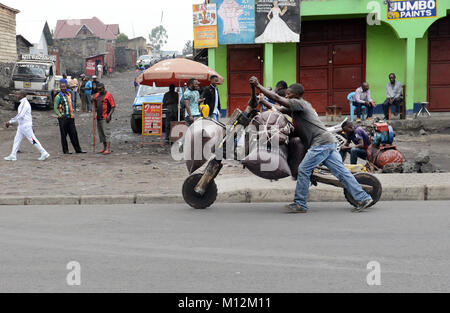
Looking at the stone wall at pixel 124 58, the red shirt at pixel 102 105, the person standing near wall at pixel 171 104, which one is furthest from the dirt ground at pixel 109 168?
the stone wall at pixel 124 58

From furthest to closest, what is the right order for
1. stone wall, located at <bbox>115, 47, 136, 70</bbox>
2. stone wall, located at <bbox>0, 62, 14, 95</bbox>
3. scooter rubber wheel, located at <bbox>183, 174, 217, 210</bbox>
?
1. stone wall, located at <bbox>115, 47, 136, 70</bbox>
2. stone wall, located at <bbox>0, 62, 14, 95</bbox>
3. scooter rubber wheel, located at <bbox>183, 174, 217, 210</bbox>

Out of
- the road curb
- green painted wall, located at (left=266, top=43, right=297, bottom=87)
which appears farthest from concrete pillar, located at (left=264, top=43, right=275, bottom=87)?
the road curb

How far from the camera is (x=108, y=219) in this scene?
764cm

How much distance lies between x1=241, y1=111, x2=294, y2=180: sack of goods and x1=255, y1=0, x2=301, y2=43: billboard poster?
12.9m

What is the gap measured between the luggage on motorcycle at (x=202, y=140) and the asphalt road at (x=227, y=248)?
29.2 inches

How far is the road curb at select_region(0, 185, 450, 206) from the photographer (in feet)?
29.4

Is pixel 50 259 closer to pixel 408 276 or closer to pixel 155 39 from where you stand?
pixel 408 276

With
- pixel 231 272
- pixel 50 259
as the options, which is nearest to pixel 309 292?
pixel 231 272

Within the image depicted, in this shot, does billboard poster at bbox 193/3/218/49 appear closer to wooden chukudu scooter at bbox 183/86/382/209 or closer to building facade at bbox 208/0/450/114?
building facade at bbox 208/0/450/114

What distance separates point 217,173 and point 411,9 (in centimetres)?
1413

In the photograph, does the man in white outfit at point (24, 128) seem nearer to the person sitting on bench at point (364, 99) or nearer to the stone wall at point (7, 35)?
the person sitting on bench at point (364, 99)

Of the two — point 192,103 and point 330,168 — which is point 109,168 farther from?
point 330,168

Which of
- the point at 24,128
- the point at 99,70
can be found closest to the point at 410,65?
the point at 24,128
